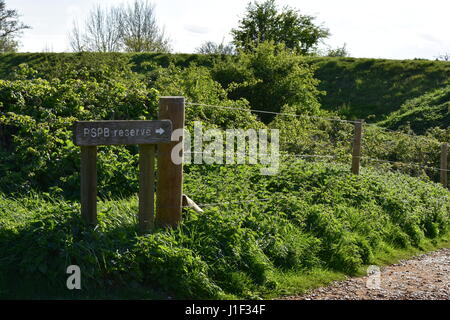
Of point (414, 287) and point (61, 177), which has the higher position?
point (61, 177)

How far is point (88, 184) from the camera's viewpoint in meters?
5.74

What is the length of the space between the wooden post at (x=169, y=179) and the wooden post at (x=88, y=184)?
0.77 metres

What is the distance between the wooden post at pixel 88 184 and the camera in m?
5.71

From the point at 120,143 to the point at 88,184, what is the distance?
527mm

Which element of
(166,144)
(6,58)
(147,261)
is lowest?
(147,261)

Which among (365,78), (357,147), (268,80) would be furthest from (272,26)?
(357,147)

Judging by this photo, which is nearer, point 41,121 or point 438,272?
point 438,272

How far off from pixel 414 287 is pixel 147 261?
3.34 metres

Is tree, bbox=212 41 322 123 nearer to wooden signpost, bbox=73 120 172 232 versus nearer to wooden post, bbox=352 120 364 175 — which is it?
wooden post, bbox=352 120 364 175

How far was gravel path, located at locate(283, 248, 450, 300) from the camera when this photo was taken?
6328mm
